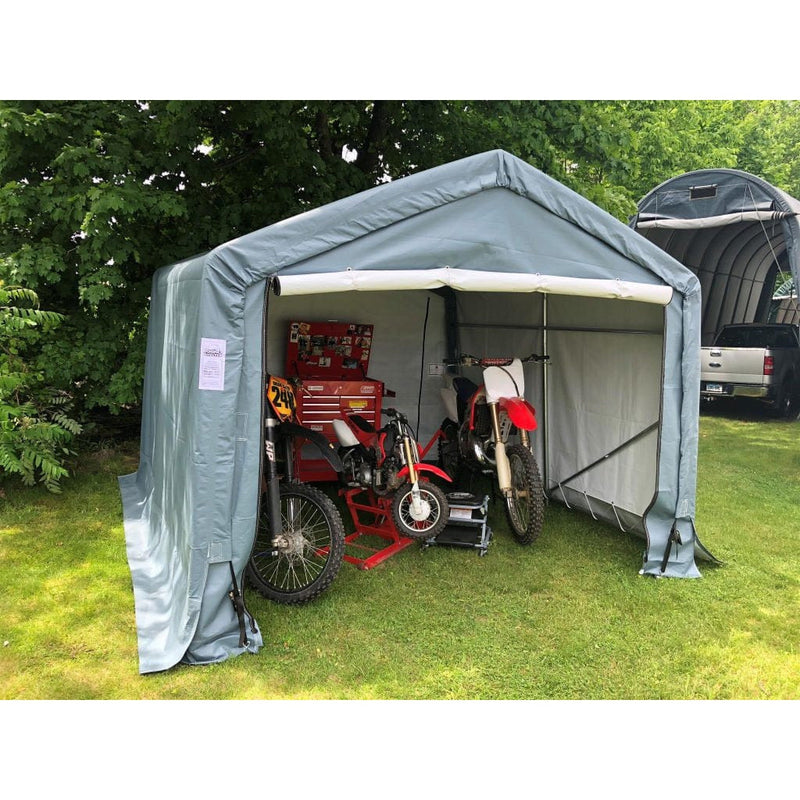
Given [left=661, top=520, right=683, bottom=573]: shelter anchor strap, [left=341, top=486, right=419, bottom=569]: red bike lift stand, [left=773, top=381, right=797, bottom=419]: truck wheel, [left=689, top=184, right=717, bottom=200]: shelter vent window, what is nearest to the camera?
[left=661, top=520, right=683, bottom=573]: shelter anchor strap

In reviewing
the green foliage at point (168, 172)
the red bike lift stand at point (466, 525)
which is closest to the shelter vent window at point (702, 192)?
the green foliage at point (168, 172)

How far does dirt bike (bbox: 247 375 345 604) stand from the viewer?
→ 412cm

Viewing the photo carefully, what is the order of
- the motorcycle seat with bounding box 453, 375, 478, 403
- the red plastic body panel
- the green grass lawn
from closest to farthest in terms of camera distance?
the green grass lawn → the red plastic body panel → the motorcycle seat with bounding box 453, 375, 478, 403

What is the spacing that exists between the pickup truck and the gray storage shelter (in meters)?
5.59

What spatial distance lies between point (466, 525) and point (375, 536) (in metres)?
0.70

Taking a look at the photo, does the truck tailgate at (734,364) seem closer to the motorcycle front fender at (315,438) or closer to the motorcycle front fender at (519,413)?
the motorcycle front fender at (519,413)

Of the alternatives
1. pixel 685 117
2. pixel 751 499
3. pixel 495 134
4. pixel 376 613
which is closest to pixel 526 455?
pixel 376 613

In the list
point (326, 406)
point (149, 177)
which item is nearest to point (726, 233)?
point (326, 406)

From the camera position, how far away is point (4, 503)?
240 inches

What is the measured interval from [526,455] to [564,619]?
4.38 ft

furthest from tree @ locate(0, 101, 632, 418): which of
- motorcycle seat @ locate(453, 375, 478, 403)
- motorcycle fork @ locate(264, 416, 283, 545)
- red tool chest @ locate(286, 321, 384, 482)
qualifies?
motorcycle fork @ locate(264, 416, 283, 545)

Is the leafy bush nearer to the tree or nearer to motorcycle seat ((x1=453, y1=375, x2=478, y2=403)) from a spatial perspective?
the tree

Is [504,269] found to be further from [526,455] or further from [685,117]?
[685,117]

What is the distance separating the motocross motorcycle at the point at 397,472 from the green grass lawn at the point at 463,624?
34 centimetres
